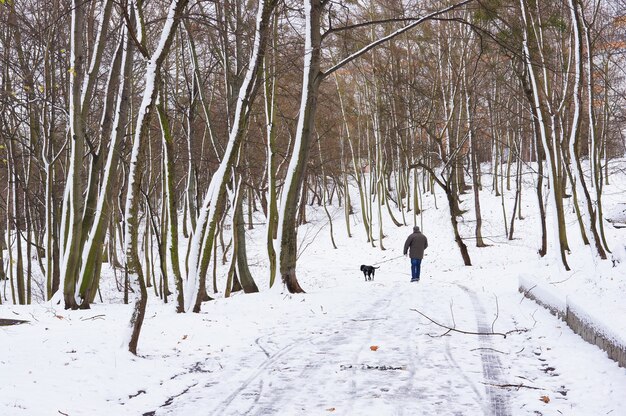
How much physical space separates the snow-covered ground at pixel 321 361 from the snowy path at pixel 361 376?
0.02 m

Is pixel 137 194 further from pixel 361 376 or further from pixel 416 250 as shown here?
pixel 416 250

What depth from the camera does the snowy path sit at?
14.0ft

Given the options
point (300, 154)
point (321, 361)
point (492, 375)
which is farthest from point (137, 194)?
point (300, 154)

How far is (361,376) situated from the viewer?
5078mm

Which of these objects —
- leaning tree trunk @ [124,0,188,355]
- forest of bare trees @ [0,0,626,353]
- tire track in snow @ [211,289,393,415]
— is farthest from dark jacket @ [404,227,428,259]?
leaning tree trunk @ [124,0,188,355]

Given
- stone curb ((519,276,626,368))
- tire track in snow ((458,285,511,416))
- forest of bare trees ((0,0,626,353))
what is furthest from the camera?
forest of bare trees ((0,0,626,353))

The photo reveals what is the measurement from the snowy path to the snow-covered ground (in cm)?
2

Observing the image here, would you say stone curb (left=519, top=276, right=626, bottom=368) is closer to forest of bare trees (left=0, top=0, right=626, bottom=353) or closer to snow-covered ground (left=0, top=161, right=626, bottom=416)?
snow-covered ground (left=0, top=161, right=626, bottom=416)

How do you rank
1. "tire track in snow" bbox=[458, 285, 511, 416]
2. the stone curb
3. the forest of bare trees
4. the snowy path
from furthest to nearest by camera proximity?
1. the forest of bare trees
2. the stone curb
3. the snowy path
4. "tire track in snow" bbox=[458, 285, 511, 416]

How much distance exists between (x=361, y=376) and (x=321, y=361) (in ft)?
2.46

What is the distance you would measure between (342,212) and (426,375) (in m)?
43.0

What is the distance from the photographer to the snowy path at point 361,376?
426cm

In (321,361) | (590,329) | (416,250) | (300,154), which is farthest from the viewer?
(416,250)

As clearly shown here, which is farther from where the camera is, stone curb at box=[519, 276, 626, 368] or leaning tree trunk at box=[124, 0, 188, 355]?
leaning tree trunk at box=[124, 0, 188, 355]
